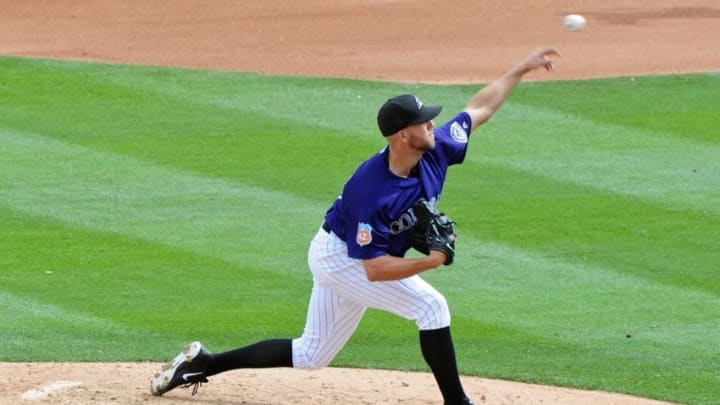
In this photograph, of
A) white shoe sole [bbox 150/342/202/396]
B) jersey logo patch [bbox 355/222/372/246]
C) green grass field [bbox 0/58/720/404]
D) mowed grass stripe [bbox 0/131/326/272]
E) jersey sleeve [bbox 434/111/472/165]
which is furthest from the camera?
mowed grass stripe [bbox 0/131/326/272]

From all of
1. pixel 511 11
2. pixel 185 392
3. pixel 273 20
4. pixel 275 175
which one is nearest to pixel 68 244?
pixel 275 175

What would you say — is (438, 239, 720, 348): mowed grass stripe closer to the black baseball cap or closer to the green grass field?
the green grass field

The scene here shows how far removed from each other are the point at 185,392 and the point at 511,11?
12171mm

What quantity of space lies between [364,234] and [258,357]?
0.98 meters

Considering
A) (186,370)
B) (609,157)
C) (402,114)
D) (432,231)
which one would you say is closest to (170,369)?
(186,370)

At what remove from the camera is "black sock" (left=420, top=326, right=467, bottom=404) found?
6.61 meters

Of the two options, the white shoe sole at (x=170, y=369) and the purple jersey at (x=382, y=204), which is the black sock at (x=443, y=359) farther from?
the white shoe sole at (x=170, y=369)

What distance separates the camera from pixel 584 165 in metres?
12.0

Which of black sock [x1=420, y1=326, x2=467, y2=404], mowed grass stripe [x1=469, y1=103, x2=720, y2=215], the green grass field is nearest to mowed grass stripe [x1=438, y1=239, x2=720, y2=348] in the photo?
the green grass field

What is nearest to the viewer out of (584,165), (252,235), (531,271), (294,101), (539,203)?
(531,271)

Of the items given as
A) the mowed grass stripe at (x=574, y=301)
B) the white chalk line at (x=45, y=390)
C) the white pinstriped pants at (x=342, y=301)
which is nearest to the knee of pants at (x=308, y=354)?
the white pinstriped pants at (x=342, y=301)

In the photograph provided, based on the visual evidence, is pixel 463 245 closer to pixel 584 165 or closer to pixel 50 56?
pixel 584 165

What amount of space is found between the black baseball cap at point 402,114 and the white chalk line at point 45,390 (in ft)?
7.05

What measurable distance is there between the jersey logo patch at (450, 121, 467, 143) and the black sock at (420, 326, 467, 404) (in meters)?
0.89
